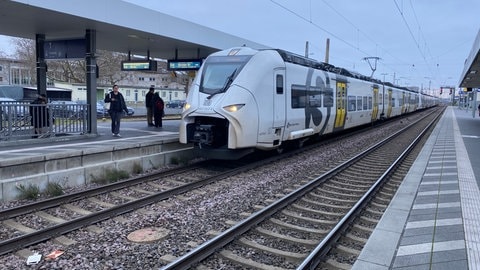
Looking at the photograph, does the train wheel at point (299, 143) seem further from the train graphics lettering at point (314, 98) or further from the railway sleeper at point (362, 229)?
the railway sleeper at point (362, 229)

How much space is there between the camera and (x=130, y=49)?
57.0 feet

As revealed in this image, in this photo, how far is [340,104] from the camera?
17.1 metres

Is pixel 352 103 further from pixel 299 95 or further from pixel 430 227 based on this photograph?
pixel 430 227

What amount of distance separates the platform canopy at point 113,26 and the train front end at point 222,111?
9.66ft

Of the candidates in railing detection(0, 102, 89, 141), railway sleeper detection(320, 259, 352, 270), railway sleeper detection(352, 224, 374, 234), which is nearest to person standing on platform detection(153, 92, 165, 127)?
railing detection(0, 102, 89, 141)

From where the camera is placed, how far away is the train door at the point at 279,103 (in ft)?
35.7

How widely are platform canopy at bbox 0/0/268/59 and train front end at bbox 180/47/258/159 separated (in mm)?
2943

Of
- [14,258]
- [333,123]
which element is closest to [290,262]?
[14,258]

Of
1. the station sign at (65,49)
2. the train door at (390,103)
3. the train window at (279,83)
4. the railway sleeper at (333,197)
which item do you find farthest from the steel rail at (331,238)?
the train door at (390,103)

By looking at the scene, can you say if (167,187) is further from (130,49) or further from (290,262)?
(130,49)

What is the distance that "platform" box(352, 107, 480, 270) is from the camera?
4.50 m

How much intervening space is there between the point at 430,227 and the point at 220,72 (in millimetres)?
6467

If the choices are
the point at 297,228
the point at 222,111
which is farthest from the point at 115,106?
the point at 297,228

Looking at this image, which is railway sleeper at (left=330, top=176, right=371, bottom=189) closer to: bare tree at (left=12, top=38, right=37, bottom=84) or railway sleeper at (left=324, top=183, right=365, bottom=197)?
railway sleeper at (left=324, top=183, right=365, bottom=197)
